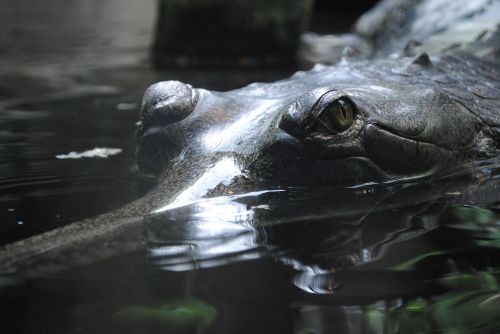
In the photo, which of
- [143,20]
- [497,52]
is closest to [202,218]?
[497,52]

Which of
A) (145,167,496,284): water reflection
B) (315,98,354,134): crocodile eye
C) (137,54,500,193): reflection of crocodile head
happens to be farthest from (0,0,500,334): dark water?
(315,98,354,134): crocodile eye

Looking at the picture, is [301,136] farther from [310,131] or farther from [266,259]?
[266,259]

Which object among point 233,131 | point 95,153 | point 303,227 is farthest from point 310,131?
point 95,153

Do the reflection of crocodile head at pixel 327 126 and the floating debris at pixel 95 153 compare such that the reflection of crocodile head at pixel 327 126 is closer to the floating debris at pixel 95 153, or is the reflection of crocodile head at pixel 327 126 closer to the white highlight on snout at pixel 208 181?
the white highlight on snout at pixel 208 181

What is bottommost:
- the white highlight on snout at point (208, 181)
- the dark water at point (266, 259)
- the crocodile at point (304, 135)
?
the dark water at point (266, 259)

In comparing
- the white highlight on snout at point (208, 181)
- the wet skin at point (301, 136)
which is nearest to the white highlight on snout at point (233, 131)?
the wet skin at point (301, 136)

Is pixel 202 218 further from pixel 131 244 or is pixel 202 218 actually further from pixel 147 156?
pixel 147 156
